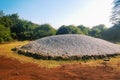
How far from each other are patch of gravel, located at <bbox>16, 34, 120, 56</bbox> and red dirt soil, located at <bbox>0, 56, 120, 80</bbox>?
3596mm

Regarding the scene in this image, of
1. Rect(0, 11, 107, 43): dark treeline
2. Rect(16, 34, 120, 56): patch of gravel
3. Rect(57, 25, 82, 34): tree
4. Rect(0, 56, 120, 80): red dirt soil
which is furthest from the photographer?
Rect(57, 25, 82, 34): tree

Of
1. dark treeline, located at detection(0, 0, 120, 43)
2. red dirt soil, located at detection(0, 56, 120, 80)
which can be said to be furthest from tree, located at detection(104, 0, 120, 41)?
red dirt soil, located at detection(0, 56, 120, 80)

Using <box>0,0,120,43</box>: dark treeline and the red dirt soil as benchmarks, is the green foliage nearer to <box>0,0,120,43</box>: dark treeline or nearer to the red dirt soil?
<box>0,0,120,43</box>: dark treeline

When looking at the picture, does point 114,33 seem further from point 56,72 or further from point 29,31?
point 56,72

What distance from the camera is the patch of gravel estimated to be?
2075cm

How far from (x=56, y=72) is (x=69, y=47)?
7.29 m

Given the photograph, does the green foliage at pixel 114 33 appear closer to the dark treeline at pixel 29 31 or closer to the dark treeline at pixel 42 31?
the dark treeline at pixel 42 31

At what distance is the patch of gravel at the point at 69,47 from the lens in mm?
20750

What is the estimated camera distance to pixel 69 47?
22.0 meters

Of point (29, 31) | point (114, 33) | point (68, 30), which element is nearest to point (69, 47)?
point (114, 33)

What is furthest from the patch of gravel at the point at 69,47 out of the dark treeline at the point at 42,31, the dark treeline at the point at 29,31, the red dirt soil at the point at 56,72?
the dark treeline at the point at 29,31

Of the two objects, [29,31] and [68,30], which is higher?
[29,31]

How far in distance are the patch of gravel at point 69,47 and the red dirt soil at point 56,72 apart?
3596 mm

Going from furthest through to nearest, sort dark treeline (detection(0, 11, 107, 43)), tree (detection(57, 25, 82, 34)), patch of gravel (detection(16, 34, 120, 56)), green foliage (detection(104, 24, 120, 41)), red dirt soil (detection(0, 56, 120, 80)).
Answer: tree (detection(57, 25, 82, 34)) < dark treeline (detection(0, 11, 107, 43)) < green foliage (detection(104, 24, 120, 41)) < patch of gravel (detection(16, 34, 120, 56)) < red dirt soil (detection(0, 56, 120, 80))
